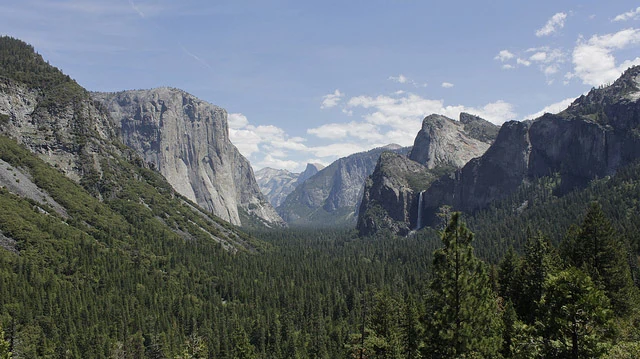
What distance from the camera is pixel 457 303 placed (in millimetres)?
32281

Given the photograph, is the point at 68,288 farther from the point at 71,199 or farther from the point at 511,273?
the point at 511,273

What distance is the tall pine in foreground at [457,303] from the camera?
31688mm

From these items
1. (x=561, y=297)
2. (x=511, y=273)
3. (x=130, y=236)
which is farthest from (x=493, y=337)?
(x=130, y=236)

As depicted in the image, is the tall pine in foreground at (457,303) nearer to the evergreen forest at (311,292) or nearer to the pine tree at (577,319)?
the evergreen forest at (311,292)

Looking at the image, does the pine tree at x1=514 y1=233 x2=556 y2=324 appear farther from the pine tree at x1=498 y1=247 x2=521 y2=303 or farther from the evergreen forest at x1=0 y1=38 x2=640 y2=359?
the pine tree at x1=498 y1=247 x2=521 y2=303

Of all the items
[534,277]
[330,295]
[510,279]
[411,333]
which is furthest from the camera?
[330,295]

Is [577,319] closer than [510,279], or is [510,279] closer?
[577,319]

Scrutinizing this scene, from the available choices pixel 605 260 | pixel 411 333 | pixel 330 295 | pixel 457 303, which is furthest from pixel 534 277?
pixel 330 295

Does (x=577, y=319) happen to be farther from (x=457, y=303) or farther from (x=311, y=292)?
(x=311, y=292)

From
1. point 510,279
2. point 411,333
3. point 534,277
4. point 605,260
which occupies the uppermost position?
point 605,260

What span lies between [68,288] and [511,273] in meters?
119

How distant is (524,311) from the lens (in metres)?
55.2

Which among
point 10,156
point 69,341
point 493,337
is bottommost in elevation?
point 69,341

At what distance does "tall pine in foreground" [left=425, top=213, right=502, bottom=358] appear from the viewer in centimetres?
3169
